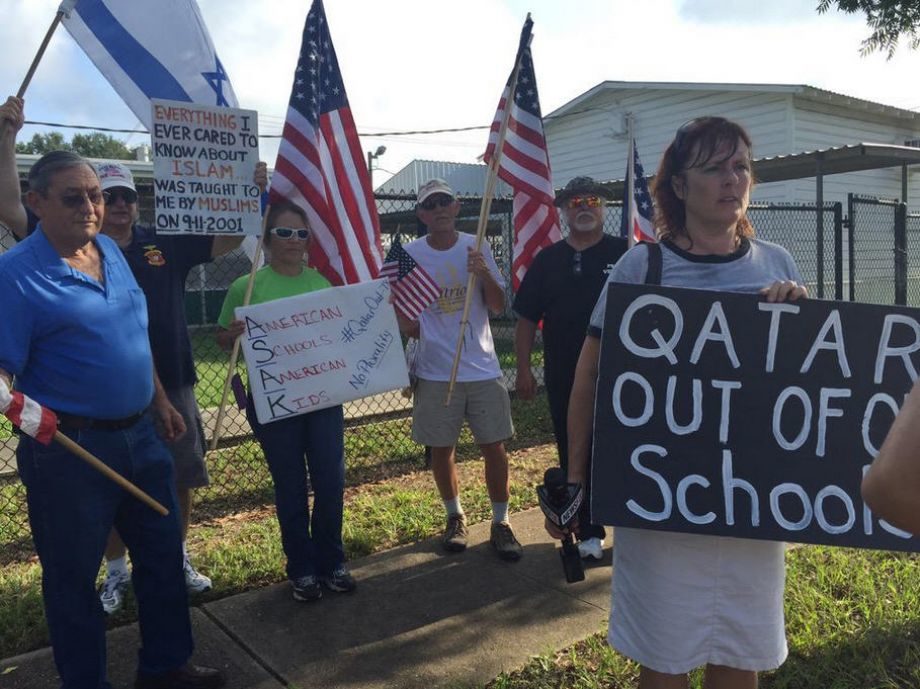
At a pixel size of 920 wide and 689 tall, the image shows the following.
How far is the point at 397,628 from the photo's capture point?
3404 mm

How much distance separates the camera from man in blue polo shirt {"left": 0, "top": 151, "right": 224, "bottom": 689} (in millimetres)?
2484

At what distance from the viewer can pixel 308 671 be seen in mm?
3051

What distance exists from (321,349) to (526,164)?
1.73 m

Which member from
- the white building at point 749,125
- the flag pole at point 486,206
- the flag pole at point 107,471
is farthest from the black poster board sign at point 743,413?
the white building at point 749,125

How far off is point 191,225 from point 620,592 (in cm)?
264

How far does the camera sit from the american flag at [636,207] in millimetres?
5098

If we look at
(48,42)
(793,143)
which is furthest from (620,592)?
(793,143)

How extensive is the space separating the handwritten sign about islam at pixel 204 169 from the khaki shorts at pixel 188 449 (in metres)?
0.80

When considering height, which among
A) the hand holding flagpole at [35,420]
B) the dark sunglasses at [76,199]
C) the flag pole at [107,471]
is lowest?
the flag pole at [107,471]

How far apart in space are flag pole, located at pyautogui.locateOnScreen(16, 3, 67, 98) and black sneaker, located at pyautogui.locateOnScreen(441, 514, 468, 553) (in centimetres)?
295

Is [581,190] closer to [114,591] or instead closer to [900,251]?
[114,591]

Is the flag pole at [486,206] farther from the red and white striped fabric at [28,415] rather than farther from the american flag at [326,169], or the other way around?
the red and white striped fabric at [28,415]

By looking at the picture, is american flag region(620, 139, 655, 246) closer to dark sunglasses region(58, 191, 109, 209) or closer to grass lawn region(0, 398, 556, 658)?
grass lawn region(0, 398, 556, 658)

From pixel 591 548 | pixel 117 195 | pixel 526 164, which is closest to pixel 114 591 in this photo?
pixel 117 195
